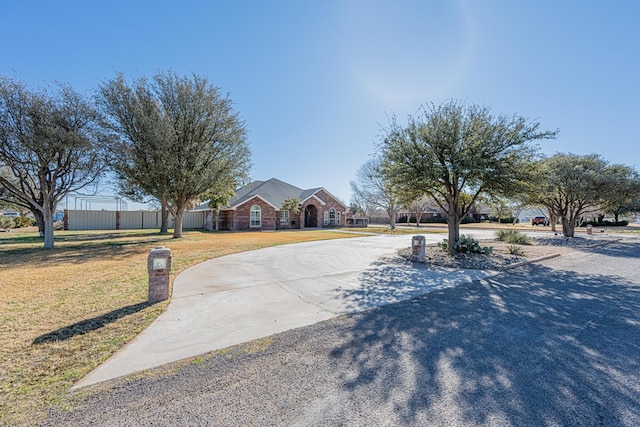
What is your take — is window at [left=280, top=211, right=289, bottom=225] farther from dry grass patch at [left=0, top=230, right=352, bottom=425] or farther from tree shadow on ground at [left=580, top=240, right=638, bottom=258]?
tree shadow on ground at [left=580, top=240, right=638, bottom=258]

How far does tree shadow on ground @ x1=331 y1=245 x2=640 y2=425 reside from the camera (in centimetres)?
229

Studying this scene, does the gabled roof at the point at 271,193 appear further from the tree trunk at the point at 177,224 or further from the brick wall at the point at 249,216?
the tree trunk at the point at 177,224

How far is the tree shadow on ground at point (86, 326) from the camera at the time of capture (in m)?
3.64

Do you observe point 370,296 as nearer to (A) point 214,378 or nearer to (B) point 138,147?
(A) point 214,378

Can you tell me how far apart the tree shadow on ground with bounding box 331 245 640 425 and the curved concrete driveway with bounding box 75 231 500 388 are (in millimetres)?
951

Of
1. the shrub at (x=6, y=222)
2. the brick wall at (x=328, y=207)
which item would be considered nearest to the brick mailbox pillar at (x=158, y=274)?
the brick wall at (x=328, y=207)

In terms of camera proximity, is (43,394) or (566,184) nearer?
(43,394)

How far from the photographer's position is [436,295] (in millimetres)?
5746

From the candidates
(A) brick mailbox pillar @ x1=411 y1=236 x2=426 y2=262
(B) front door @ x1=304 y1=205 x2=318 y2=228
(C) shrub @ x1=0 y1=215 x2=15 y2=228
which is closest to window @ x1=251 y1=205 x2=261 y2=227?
(B) front door @ x1=304 y1=205 x2=318 y2=228

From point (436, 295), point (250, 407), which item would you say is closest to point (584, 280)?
point (436, 295)

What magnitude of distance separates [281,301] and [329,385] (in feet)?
9.07

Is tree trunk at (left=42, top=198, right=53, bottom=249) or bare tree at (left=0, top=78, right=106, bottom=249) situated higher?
bare tree at (left=0, top=78, right=106, bottom=249)

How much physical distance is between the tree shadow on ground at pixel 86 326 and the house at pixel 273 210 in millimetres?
19458

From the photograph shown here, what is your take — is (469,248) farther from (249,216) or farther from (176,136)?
(249,216)
